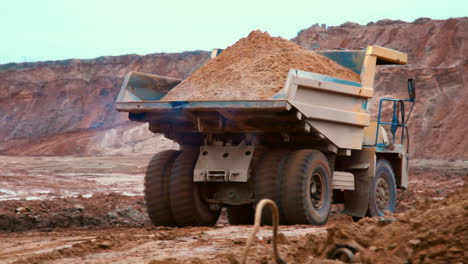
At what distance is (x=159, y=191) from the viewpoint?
10266 mm

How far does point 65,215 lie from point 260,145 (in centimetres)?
428

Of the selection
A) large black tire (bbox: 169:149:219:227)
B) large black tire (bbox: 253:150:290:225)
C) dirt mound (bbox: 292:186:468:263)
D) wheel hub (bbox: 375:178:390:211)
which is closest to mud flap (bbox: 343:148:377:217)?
wheel hub (bbox: 375:178:390:211)

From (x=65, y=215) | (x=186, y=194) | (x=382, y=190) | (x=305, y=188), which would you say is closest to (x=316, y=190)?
(x=305, y=188)

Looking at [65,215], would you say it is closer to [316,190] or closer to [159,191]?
[159,191]

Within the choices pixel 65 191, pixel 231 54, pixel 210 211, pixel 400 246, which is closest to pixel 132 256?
pixel 400 246

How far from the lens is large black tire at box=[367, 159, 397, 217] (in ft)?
38.5

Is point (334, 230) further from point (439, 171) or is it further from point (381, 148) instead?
point (439, 171)

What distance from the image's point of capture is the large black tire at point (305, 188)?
945cm

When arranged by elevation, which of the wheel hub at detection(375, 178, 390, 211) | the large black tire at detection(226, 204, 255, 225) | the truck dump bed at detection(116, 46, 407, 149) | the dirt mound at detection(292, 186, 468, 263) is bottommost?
the large black tire at detection(226, 204, 255, 225)

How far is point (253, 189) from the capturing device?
9.66 m

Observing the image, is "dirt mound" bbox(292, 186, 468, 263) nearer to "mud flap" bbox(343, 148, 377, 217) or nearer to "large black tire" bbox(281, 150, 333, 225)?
"large black tire" bbox(281, 150, 333, 225)

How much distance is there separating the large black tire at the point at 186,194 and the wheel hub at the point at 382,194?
328 cm

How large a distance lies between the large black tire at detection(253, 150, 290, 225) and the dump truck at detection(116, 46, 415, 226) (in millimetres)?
13

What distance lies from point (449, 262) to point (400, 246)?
17.5 inches
